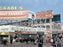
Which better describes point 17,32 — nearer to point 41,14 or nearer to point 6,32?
point 6,32

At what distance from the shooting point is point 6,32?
34344 millimetres

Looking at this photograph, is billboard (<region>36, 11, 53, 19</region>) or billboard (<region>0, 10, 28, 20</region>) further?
billboard (<region>36, 11, 53, 19</region>)

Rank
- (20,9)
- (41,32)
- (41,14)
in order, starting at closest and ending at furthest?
(41,32), (20,9), (41,14)

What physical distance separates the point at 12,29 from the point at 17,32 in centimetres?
212

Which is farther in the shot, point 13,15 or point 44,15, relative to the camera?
point 44,15

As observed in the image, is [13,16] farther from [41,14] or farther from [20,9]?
[41,14]

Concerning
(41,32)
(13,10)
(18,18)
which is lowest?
(41,32)

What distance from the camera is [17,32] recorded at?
119 ft

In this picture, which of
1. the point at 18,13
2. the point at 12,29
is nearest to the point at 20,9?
the point at 18,13

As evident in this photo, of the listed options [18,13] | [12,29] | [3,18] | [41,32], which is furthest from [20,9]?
[12,29]

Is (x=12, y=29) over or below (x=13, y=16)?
below

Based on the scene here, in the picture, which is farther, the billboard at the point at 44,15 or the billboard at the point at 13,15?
the billboard at the point at 44,15

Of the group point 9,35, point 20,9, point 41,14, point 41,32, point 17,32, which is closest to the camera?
point 9,35

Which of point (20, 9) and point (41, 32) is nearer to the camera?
point (41, 32)
